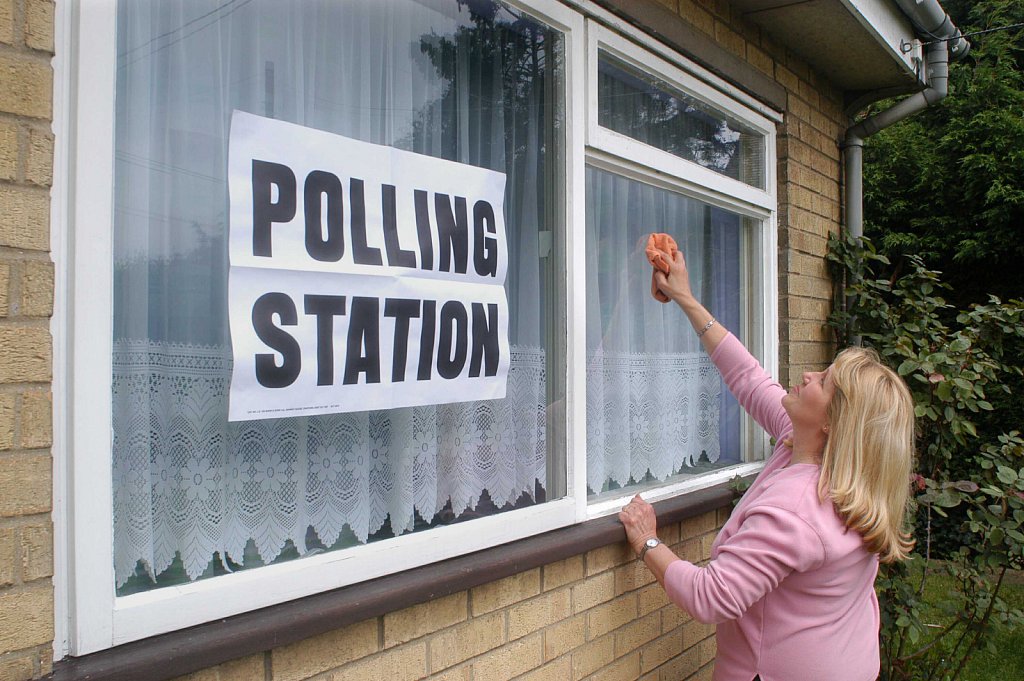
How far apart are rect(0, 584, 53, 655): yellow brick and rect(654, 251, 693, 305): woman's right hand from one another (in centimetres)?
199

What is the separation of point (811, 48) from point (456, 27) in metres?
2.39

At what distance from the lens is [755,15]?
12.0 feet

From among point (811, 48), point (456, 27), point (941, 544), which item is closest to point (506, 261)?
point (456, 27)

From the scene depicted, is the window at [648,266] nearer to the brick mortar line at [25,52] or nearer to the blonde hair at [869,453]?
the blonde hair at [869,453]

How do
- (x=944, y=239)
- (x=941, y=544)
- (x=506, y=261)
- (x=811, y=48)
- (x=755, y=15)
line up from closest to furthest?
(x=506, y=261) → (x=755, y=15) → (x=811, y=48) → (x=941, y=544) → (x=944, y=239)

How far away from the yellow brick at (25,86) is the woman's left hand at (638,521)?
1.94 m

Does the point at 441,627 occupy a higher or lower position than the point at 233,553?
lower

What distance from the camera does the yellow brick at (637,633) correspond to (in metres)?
2.79

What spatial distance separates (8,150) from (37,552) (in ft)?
2.25

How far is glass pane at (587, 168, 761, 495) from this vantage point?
2982 mm

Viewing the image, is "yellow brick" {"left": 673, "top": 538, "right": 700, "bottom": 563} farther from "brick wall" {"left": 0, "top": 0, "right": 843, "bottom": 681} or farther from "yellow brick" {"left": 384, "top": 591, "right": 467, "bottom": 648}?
"yellow brick" {"left": 384, "top": 591, "right": 467, "bottom": 648}

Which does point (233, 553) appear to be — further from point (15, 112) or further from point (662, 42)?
point (662, 42)

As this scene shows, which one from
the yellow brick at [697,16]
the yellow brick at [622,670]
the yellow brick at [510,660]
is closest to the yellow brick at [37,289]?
the yellow brick at [510,660]

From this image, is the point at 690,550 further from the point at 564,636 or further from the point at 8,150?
the point at 8,150
